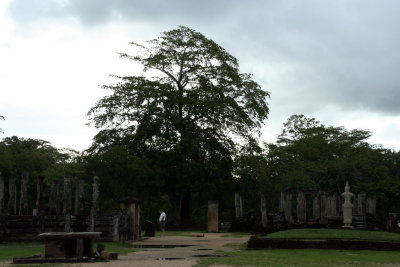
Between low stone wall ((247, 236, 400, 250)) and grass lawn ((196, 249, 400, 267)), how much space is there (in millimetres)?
694

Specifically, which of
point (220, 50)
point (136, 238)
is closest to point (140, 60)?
point (220, 50)

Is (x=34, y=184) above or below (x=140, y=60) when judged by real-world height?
below

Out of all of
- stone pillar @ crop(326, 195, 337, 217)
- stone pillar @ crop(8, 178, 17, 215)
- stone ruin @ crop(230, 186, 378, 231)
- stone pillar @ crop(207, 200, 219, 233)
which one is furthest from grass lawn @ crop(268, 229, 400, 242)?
stone pillar @ crop(207, 200, 219, 233)

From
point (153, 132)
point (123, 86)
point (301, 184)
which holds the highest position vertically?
point (123, 86)

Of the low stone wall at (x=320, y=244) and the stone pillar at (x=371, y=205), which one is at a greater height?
the stone pillar at (x=371, y=205)

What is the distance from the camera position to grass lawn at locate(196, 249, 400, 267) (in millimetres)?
13570

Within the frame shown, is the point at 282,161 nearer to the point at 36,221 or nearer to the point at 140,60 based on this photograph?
the point at 140,60

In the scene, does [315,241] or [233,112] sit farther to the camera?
[233,112]

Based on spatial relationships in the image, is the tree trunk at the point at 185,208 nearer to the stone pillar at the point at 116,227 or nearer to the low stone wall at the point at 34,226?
the stone pillar at the point at 116,227

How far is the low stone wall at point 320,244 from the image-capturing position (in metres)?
18.4

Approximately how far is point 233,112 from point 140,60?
31.4ft

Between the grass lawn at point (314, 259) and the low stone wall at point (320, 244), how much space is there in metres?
0.69

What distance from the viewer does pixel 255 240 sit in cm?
1944

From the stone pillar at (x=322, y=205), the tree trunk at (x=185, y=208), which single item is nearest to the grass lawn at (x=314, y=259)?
the stone pillar at (x=322, y=205)
